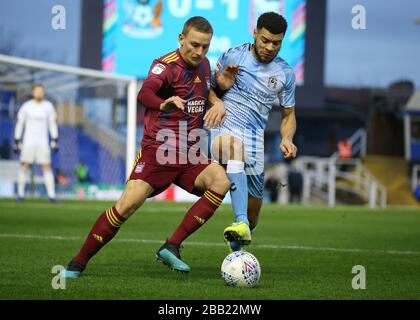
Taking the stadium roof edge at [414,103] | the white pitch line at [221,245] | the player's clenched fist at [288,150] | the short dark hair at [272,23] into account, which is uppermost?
the stadium roof edge at [414,103]

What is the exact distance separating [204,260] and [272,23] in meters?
2.62

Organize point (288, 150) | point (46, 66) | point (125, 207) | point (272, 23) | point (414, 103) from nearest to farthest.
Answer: point (125, 207), point (272, 23), point (288, 150), point (46, 66), point (414, 103)

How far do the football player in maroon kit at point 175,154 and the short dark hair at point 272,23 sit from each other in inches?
22.8

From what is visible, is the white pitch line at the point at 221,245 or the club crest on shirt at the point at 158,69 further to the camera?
the white pitch line at the point at 221,245

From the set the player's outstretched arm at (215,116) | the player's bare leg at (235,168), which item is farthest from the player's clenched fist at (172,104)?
the player's bare leg at (235,168)

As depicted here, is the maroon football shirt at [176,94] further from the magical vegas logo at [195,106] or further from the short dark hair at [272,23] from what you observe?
the short dark hair at [272,23]

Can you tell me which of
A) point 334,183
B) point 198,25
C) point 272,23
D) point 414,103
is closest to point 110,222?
point 198,25

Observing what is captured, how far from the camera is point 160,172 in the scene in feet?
25.7

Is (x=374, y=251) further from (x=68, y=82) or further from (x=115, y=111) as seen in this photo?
(x=115, y=111)

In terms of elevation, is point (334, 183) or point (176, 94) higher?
point (176, 94)

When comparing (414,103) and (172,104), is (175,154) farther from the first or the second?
(414,103)

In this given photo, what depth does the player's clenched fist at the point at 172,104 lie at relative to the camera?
7.23 m

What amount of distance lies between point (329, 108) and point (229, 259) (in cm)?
5506

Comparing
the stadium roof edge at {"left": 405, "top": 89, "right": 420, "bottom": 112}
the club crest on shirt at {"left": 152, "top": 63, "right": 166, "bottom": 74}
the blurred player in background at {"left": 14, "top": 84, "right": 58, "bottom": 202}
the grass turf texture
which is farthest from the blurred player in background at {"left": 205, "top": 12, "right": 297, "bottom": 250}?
the stadium roof edge at {"left": 405, "top": 89, "right": 420, "bottom": 112}
